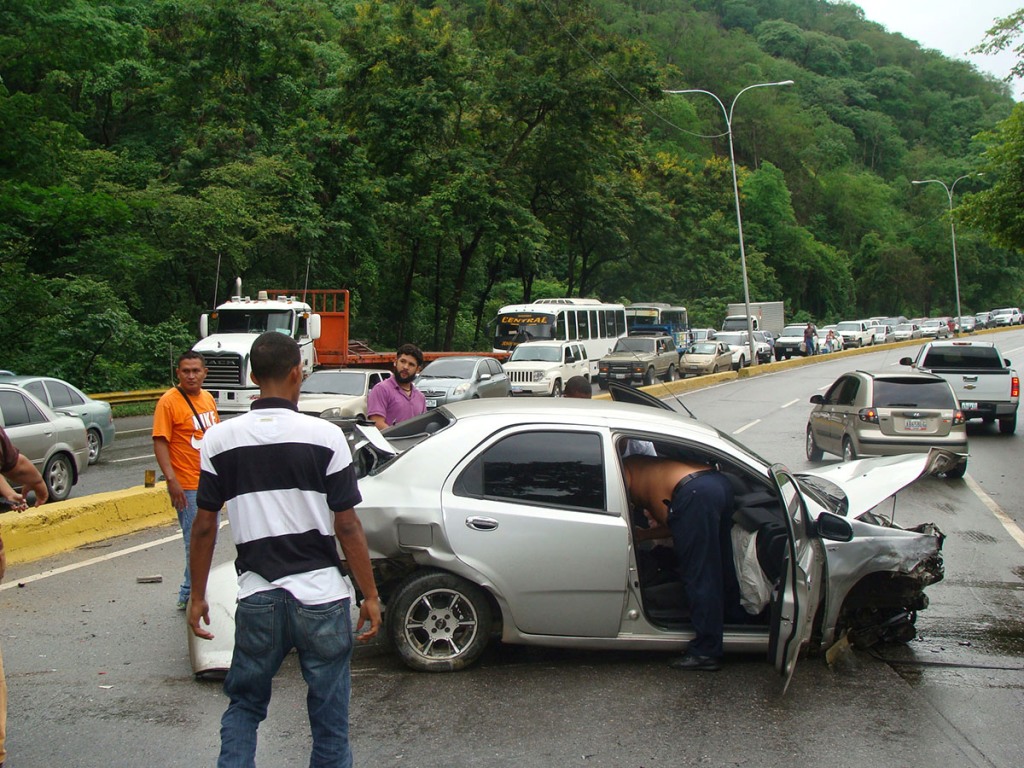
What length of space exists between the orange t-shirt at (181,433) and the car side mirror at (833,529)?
3.84 metres

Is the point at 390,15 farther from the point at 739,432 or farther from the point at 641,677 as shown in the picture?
the point at 641,677

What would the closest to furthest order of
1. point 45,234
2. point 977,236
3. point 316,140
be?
point 45,234 → point 316,140 → point 977,236

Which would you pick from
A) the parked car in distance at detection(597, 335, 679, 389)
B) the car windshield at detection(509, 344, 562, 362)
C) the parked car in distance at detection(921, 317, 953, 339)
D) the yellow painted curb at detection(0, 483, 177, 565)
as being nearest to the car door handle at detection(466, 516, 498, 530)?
the yellow painted curb at detection(0, 483, 177, 565)

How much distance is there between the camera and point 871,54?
143 m

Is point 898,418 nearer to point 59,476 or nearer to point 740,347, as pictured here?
point 59,476

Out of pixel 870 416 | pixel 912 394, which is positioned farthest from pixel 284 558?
pixel 912 394

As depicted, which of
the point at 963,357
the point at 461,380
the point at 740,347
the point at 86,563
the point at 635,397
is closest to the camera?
the point at 635,397

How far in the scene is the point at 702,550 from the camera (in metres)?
5.40

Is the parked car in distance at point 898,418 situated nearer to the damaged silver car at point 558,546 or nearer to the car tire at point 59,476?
the damaged silver car at point 558,546

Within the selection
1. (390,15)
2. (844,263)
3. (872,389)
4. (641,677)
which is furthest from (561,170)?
(844,263)

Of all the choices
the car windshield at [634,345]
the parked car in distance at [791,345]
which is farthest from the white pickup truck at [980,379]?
the parked car in distance at [791,345]

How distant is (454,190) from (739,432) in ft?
60.2

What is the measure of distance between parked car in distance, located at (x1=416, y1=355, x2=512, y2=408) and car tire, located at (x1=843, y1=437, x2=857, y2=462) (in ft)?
29.0

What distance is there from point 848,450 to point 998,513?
2.95 m
